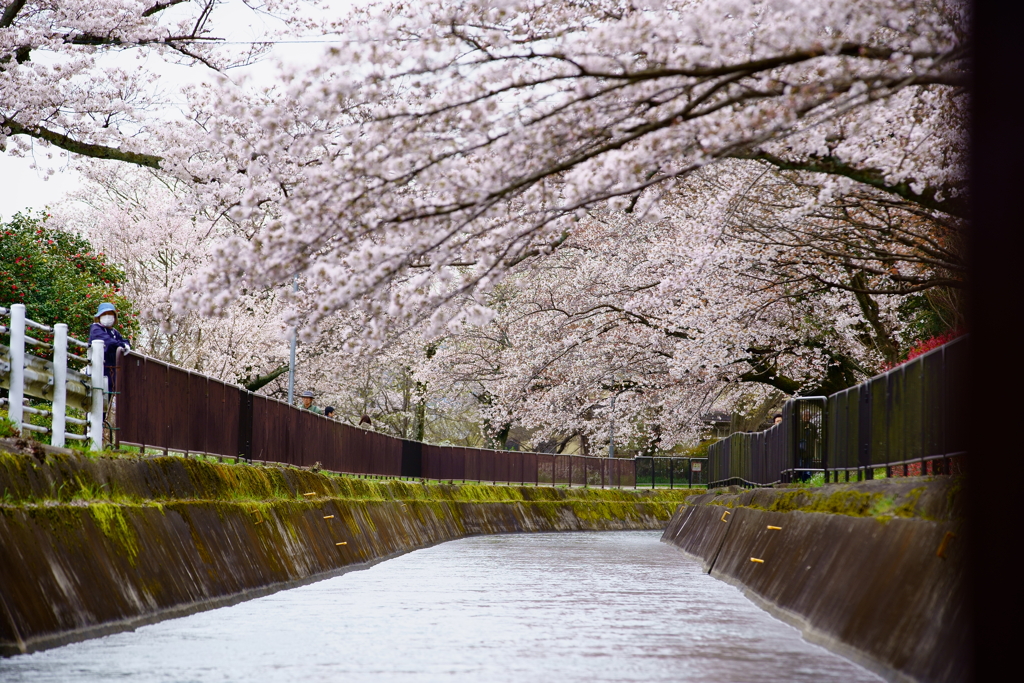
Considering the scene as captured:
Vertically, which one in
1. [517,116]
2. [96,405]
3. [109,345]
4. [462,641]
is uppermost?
[517,116]

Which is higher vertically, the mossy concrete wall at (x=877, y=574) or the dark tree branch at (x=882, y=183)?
the dark tree branch at (x=882, y=183)

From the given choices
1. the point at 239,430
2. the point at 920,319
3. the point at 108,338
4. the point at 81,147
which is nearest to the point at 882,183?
the point at 108,338

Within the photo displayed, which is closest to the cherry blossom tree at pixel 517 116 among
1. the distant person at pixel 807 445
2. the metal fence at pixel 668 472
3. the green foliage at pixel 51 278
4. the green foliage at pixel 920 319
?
the distant person at pixel 807 445

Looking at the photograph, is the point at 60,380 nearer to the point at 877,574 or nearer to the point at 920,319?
the point at 877,574

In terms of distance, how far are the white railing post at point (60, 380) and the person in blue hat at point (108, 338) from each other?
1.23 metres

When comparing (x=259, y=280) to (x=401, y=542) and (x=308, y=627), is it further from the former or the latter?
(x=401, y=542)

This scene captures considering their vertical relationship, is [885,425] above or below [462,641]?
above

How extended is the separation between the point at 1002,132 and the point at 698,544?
18089 mm

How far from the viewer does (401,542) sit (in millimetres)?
20922

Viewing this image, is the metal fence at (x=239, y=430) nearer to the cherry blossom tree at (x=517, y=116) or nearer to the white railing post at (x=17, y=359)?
the white railing post at (x=17, y=359)

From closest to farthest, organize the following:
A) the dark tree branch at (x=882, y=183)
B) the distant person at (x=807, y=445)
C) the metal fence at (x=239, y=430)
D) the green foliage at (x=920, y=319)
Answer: the dark tree branch at (x=882, y=183) < the metal fence at (x=239, y=430) < the distant person at (x=807, y=445) < the green foliage at (x=920, y=319)

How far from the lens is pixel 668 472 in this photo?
48906 millimetres

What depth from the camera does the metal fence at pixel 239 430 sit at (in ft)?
40.9

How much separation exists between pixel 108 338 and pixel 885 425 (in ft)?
27.0
